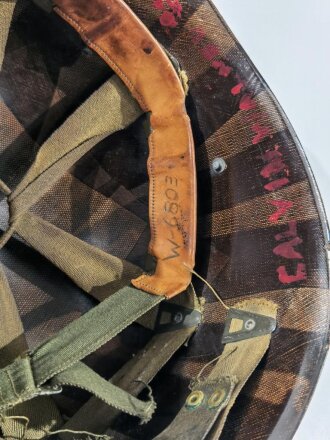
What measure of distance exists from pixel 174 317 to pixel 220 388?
0.54 feet

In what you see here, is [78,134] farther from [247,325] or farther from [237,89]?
[247,325]

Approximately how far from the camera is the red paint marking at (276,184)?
88cm

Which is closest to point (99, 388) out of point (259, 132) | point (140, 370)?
point (140, 370)

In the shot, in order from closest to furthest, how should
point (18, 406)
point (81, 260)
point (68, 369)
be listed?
point (68, 369) < point (18, 406) < point (81, 260)

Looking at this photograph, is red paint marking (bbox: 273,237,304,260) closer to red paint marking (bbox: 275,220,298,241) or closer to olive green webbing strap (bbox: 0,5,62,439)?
red paint marking (bbox: 275,220,298,241)

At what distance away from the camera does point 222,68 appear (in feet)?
2.98

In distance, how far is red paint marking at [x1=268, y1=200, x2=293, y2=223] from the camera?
34.6 inches

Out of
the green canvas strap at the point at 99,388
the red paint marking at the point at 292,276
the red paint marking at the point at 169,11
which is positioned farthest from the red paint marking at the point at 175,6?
the green canvas strap at the point at 99,388

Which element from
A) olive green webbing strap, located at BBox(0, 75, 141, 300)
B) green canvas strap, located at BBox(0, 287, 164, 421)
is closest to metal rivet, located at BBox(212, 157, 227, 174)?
olive green webbing strap, located at BBox(0, 75, 141, 300)

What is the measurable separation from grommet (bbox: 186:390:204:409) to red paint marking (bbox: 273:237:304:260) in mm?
188

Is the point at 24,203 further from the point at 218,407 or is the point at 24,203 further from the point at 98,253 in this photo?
the point at 218,407

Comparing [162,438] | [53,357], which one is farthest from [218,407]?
[53,357]

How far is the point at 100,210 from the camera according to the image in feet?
3.53

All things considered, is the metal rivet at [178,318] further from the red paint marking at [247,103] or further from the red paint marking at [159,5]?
the red paint marking at [159,5]
